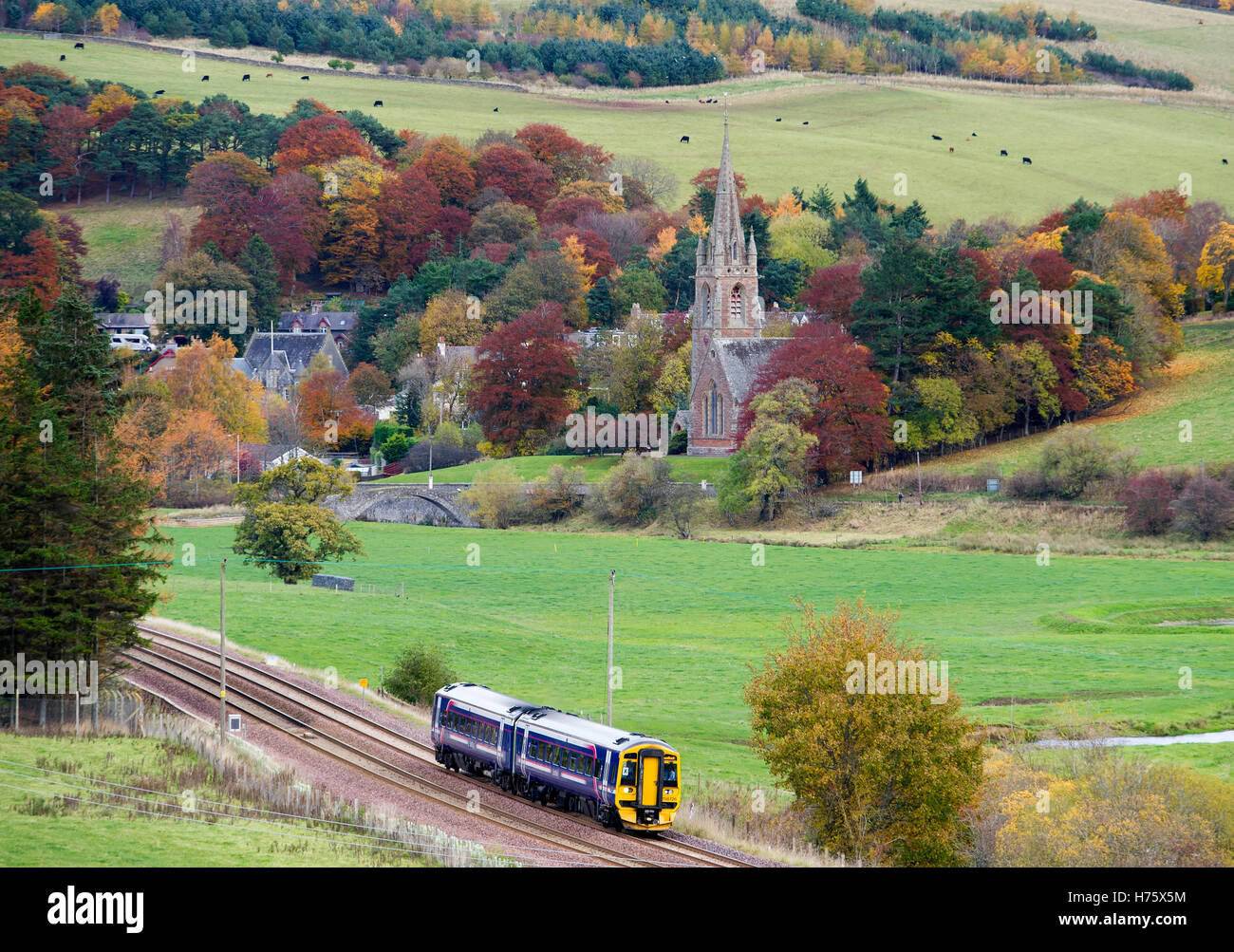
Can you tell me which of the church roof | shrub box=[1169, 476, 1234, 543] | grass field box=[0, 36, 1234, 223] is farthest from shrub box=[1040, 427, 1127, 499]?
grass field box=[0, 36, 1234, 223]

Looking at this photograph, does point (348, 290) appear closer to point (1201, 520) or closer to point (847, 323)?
point (847, 323)

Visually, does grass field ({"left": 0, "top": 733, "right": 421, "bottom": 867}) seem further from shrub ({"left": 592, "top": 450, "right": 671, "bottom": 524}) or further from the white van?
the white van

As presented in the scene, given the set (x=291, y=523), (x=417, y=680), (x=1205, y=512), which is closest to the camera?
(x=417, y=680)

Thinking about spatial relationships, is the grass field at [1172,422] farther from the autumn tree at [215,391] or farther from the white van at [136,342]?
the white van at [136,342]

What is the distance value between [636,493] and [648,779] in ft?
187

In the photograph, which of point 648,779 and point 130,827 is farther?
point 648,779

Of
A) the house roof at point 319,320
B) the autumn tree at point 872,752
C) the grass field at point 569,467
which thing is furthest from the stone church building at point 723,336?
the autumn tree at point 872,752

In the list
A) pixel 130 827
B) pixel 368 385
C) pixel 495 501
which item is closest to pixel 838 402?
pixel 495 501

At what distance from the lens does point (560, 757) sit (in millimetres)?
34094

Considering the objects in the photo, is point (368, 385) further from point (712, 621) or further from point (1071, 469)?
point (712, 621)

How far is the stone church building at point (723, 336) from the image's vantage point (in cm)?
9944

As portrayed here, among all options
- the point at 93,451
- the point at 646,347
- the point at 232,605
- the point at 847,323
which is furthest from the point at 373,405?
the point at 93,451

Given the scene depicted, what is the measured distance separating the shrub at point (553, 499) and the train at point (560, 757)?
51.7 m

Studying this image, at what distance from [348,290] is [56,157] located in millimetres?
34326
